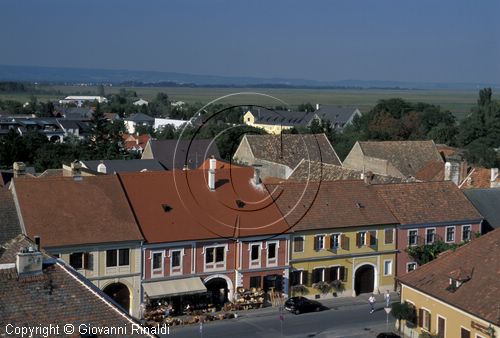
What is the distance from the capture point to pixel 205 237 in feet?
137

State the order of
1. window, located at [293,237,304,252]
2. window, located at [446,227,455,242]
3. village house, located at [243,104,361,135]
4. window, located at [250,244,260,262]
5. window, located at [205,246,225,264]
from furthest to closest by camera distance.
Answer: village house, located at [243,104,361,135]
window, located at [446,227,455,242]
window, located at [293,237,304,252]
window, located at [250,244,260,262]
window, located at [205,246,225,264]

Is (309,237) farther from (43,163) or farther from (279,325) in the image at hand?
(43,163)

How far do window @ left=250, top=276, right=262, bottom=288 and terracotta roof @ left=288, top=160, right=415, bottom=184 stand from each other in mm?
12383

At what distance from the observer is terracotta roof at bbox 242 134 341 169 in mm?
71900

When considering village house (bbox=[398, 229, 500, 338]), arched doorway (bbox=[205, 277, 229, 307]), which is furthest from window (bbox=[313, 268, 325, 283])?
village house (bbox=[398, 229, 500, 338])

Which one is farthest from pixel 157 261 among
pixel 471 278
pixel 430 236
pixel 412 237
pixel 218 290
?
pixel 430 236

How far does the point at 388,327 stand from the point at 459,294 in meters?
6.38

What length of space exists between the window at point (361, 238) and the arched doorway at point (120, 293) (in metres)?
13.7

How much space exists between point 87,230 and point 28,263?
756 inches

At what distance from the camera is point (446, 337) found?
33.7 meters

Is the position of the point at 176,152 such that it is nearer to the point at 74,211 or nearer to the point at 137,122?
the point at 74,211

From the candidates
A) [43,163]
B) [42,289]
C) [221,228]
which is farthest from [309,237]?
[43,163]

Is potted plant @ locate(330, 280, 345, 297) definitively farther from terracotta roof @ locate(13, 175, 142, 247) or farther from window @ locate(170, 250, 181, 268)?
terracotta roof @ locate(13, 175, 142, 247)

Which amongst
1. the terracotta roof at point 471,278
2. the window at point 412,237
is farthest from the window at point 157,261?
the window at point 412,237
